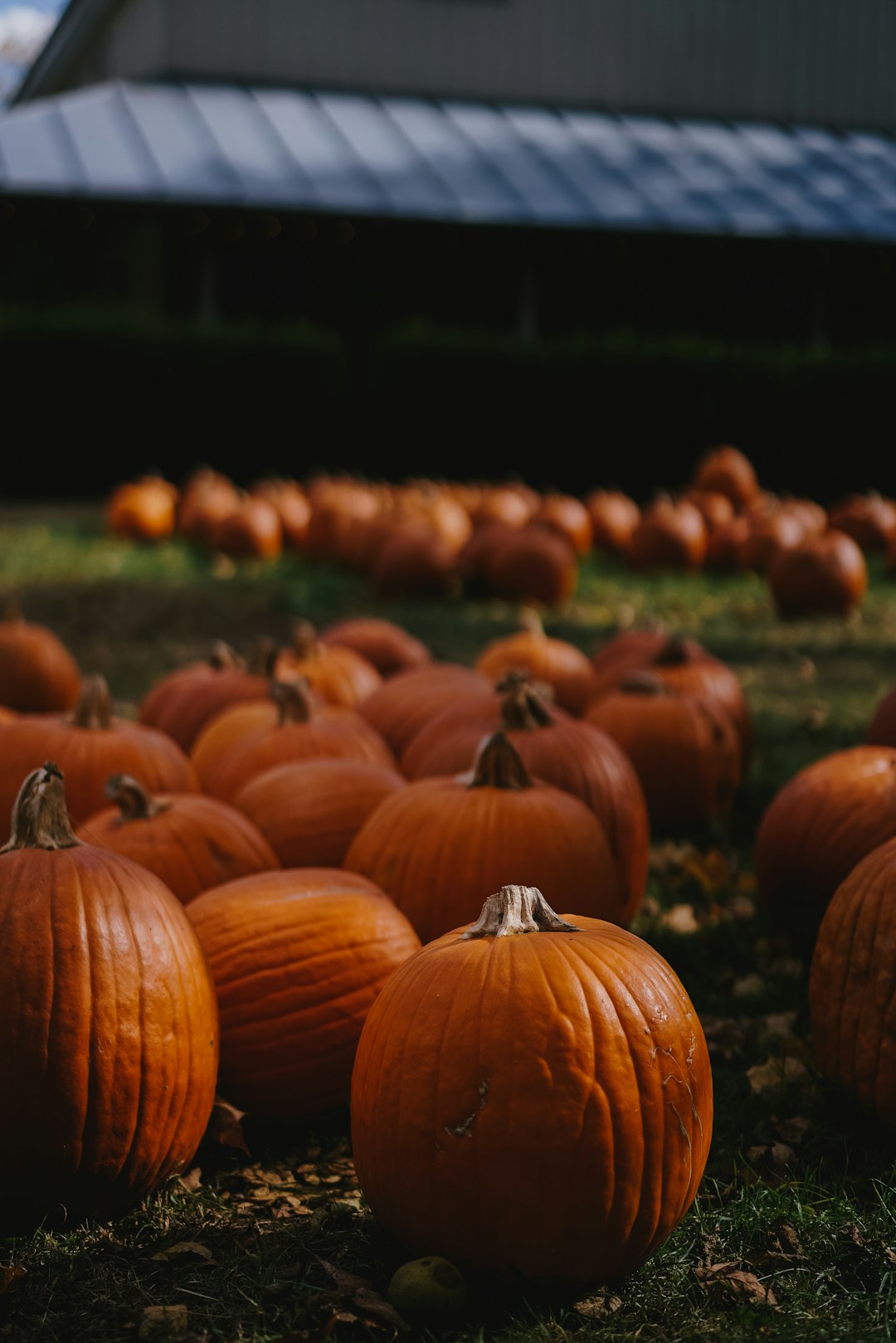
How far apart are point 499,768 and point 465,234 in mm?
15843

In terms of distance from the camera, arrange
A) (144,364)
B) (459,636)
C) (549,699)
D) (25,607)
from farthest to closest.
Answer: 1. (144,364)
2. (25,607)
3. (459,636)
4. (549,699)

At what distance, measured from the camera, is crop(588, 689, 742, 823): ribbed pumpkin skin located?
4.13 m

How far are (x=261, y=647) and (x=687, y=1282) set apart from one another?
2669mm

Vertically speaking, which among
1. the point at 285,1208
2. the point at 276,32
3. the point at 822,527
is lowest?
the point at 822,527

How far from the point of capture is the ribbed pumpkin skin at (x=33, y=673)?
4953mm

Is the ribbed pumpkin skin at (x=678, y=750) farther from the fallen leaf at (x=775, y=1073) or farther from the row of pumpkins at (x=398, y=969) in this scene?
the fallen leaf at (x=775, y=1073)

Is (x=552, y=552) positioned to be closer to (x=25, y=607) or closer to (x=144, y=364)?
(x=25, y=607)

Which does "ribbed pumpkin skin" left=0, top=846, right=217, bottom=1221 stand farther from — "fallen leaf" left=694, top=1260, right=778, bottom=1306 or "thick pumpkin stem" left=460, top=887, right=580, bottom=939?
"fallen leaf" left=694, top=1260, right=778, bottom=1306

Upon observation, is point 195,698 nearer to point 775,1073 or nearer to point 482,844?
point 482,844

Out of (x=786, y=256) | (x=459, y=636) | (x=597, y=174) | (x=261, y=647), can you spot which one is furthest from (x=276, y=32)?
(x=261, y=647)

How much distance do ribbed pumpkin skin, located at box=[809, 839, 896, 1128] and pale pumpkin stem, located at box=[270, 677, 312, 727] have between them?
1.63 metres

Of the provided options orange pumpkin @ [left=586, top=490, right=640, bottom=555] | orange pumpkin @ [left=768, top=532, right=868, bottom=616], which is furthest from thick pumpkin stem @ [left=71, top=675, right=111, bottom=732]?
orange pumpkin @ [left=586, top=490, right=640, bottom=555]

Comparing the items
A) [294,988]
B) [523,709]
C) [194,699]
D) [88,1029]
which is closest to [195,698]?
[194,699]

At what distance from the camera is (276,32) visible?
18.4m
